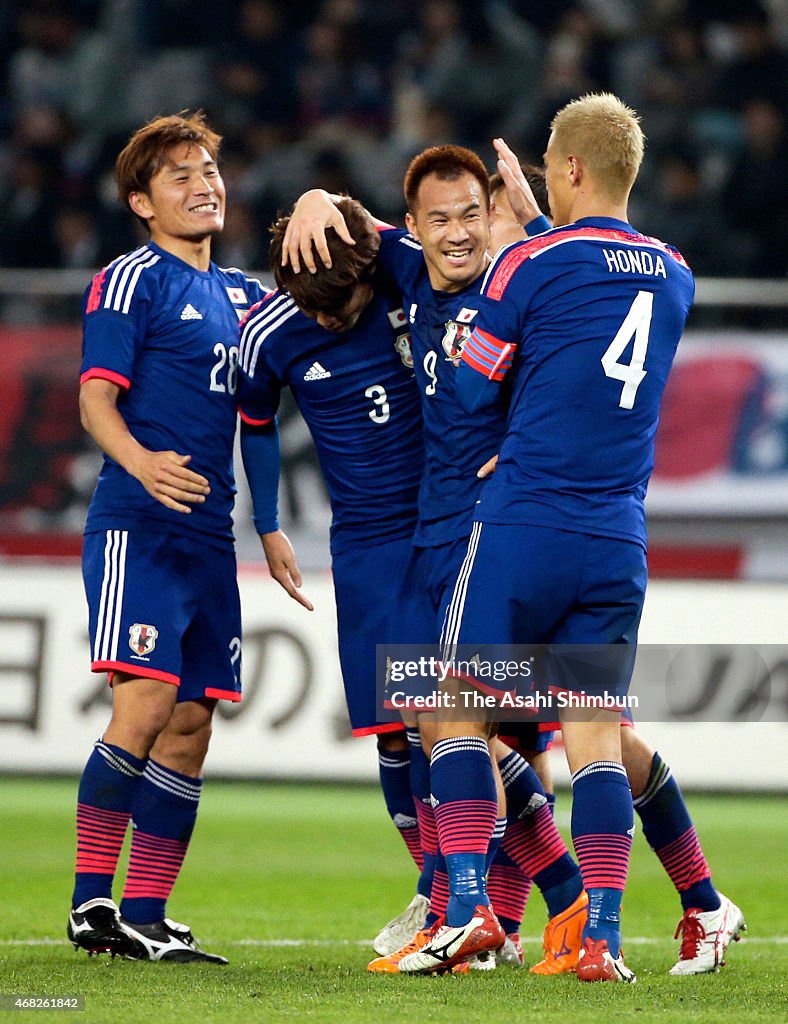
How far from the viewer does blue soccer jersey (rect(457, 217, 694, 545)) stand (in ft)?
13.1

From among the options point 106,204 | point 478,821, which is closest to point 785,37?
point 106,204

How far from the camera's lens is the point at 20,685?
8.99 meters

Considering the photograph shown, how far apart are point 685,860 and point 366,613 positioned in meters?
1.17

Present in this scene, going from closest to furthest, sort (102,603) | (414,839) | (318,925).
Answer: (102,603), (414,839), (318,925)

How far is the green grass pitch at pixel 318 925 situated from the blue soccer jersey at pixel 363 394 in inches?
53.1

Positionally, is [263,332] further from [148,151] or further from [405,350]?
[148,151]

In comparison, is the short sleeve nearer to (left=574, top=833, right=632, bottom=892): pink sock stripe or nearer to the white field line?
the white field line

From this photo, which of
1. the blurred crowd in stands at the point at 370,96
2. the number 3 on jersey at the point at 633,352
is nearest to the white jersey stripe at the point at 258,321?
the number 3 on jersey at the point at 633,352

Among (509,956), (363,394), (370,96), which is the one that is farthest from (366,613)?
(370,96)

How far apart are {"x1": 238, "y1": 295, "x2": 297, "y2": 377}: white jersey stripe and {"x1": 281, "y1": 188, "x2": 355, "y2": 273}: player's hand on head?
0.69 feet

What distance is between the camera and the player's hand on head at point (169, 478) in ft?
14.9

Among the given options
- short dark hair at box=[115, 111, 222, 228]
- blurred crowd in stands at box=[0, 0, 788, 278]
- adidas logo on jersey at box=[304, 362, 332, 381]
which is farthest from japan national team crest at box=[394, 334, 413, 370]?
blurred crowd in stands at box=[0, 0, 788, 278]

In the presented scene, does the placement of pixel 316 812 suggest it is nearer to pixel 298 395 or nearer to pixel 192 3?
pixel 298 395

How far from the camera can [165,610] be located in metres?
4.68
